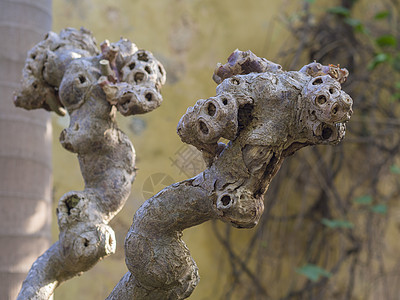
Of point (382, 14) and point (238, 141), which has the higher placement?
point (382, 14)

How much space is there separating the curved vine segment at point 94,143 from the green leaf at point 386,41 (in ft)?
5.31

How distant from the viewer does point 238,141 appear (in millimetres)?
571

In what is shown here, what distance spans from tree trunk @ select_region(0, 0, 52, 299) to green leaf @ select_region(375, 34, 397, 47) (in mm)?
1469

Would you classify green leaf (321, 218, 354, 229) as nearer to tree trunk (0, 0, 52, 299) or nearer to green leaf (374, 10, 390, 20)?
green leaf (374, 10, 390, 20)

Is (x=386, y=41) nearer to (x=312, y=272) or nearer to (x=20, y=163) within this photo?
(x=312, y=272)

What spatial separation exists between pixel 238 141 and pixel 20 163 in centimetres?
67

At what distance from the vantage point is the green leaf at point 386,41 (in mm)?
2195

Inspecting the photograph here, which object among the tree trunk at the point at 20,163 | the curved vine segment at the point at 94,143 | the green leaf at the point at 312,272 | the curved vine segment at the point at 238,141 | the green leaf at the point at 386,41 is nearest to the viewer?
the curved vine segment at the point at 238,141

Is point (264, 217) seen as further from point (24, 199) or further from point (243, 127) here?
point (243, 127)

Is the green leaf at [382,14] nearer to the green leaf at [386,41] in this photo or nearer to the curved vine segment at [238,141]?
the green leaf at [386,41]

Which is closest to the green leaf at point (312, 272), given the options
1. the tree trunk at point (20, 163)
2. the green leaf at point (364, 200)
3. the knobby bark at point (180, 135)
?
the green leaf at point (364, 200)

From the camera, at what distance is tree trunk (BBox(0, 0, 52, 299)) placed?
1.08m

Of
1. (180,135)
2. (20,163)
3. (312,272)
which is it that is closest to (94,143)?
(180,135)

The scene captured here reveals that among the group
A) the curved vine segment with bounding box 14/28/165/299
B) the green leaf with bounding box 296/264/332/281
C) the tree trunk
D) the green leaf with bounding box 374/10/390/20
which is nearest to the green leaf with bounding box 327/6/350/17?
the green leaf with bounding box 374/10/390/20
